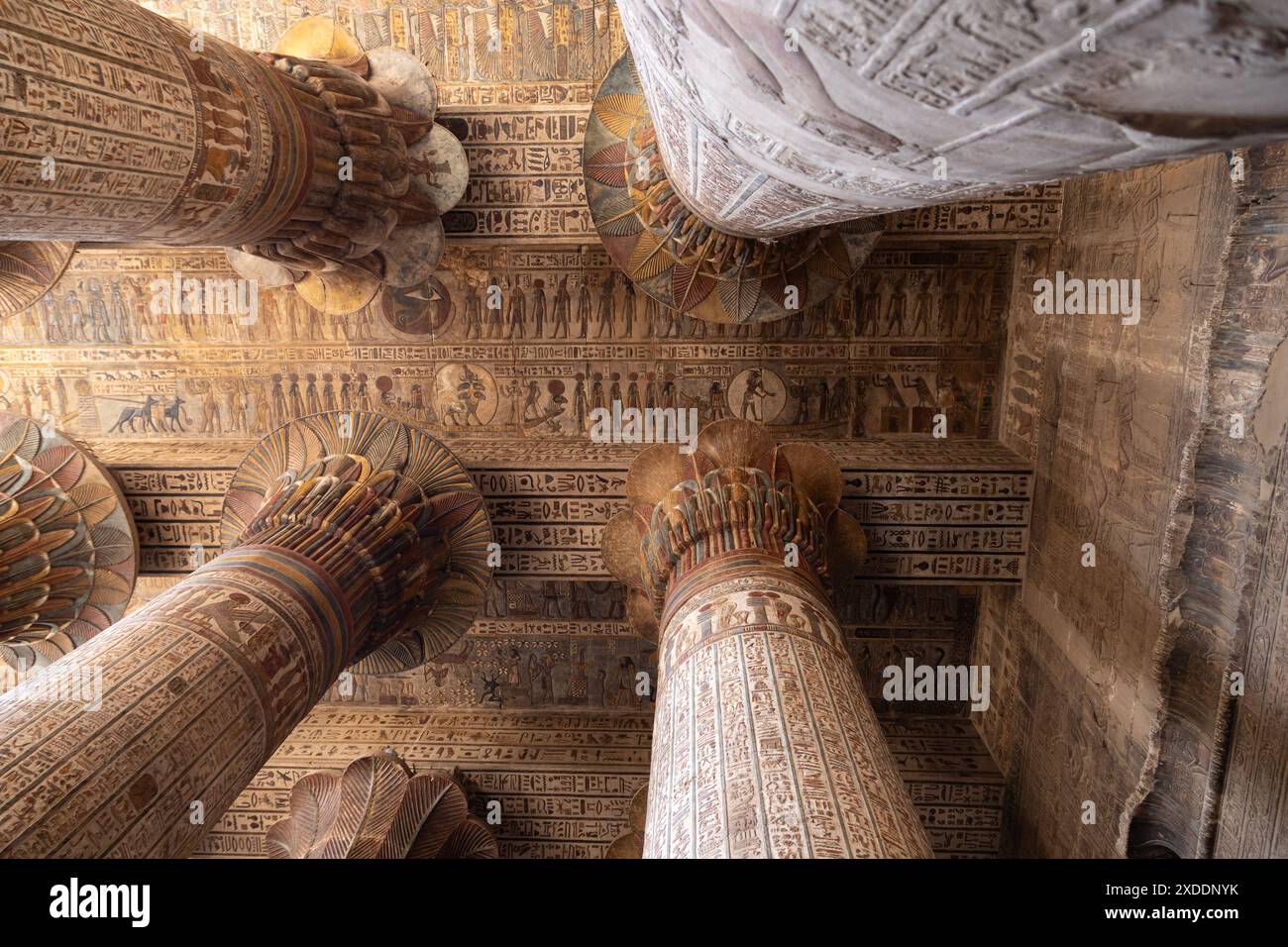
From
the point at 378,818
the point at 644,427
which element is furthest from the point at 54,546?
the point at 644,427

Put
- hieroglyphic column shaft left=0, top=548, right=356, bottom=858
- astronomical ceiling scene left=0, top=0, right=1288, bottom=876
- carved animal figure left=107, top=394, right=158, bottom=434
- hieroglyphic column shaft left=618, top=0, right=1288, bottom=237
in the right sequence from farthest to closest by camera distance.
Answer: carved animal figure left=107, top=394, right=158, bottom=434, hieroglyphic column shaft left=0, top=548, right=356, bottom=858, astronomical ceiling scene left=0, top=0, right=1288, bottom=876, hieroglyphic column shaft left=618, top=0, right=1288, bottom=237

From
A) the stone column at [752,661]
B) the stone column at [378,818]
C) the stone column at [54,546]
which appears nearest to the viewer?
the stone column at [752,661]

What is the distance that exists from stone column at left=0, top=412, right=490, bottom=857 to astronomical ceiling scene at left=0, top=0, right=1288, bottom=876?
3cm

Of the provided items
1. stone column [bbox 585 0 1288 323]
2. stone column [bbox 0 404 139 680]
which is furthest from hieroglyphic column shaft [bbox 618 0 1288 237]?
stone column [bbox 0 404 139 680]

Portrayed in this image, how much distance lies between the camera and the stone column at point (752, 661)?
233 centimetres

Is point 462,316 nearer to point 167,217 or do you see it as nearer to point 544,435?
point 544,435

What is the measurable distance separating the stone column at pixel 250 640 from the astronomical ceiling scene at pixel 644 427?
3 centimetres

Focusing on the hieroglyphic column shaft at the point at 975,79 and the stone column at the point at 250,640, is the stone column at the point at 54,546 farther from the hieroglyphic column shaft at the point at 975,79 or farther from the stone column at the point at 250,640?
the hieroglyphic column shaft at the point at 975,79

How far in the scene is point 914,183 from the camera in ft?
5.95

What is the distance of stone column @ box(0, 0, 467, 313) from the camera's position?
2.81 metres

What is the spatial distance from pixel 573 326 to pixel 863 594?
3581 millimetres

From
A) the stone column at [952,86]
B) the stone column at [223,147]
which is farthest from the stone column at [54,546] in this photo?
the stone column at [952,86]

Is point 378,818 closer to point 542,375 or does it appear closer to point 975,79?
point 542,375

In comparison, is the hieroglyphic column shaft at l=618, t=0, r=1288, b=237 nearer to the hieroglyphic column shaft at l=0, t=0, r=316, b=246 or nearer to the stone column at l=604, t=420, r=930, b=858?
the stone column at l=604, t=420, r=930, b=858
